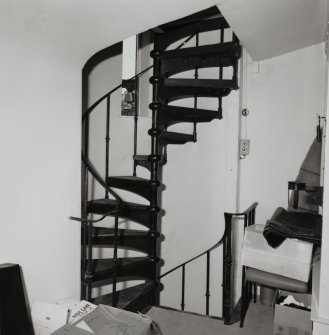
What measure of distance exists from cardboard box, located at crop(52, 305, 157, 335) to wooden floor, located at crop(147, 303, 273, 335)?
801mm

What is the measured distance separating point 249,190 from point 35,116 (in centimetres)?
240

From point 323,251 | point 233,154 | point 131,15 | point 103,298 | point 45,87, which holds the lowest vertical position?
point 103,298

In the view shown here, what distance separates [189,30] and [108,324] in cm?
298

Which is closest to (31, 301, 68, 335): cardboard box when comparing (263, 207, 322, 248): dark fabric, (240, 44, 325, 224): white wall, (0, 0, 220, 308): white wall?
(0, 0, 220, 308): white wall

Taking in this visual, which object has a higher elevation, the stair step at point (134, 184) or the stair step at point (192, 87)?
the stair step at point (192, 87)

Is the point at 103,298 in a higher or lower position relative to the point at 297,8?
lower

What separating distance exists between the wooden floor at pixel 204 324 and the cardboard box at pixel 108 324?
80 cm

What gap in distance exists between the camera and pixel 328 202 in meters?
1.75

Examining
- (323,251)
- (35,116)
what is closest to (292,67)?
(323,251)

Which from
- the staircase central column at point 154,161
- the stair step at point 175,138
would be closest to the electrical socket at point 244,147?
the stair step at point 175,138

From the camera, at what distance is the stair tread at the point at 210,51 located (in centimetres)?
324

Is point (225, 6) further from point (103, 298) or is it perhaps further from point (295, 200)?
point (103, 298)

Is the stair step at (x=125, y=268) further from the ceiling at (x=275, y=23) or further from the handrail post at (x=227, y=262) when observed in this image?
the ceiling at (x=275, y=23)

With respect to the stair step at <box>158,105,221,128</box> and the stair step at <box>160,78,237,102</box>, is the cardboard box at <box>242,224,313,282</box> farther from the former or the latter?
the stair step at <box>160,78,237,102</box>
